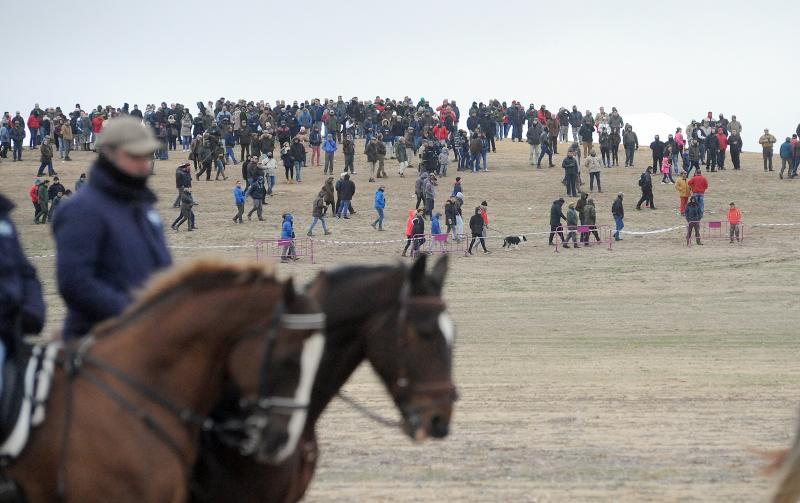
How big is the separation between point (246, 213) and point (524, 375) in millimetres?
25771

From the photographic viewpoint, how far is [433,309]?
22.0 feet

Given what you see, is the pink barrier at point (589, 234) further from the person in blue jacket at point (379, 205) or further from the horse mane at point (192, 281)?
the horse mane at point (192, 281)

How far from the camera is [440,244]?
3716 centimetres

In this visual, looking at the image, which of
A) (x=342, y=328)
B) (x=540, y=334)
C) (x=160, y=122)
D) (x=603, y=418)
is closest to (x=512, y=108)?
(x=160, y=122)

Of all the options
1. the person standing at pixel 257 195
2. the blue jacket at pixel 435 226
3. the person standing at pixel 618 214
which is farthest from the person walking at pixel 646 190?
the person standing at pixel 257 195

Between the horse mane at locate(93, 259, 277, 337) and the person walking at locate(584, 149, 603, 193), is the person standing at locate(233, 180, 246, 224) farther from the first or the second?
the horse mane at locate(93, 259, 277, 337)

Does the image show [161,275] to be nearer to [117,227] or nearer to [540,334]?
[117,227]

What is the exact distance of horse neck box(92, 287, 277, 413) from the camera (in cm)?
610

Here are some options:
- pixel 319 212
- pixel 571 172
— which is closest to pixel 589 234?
pixel 571 172

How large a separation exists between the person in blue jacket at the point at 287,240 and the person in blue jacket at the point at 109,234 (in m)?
27.9

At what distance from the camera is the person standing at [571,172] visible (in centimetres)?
4428

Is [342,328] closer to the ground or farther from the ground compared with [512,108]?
closer to the ground

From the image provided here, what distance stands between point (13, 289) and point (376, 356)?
1990 mm

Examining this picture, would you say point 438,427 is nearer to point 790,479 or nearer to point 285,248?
point 790,479
